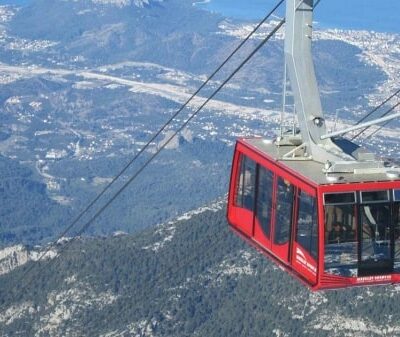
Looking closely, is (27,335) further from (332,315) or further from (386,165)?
(386,165)

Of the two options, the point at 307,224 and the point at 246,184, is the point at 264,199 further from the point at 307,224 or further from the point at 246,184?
the point at 307,224

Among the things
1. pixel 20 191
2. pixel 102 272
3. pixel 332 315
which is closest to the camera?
pixel 332 315

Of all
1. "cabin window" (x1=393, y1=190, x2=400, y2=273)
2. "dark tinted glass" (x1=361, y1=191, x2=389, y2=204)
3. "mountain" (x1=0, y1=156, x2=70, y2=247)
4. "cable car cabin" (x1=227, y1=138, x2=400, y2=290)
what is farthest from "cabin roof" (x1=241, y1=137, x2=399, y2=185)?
"mountain" (x1=0, y1=156, x2=70, y2=247)

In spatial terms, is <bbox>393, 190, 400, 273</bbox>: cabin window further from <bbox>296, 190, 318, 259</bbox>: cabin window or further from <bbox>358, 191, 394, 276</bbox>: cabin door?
<bbox>296, 190, 318, 259</bbox>: cabin window

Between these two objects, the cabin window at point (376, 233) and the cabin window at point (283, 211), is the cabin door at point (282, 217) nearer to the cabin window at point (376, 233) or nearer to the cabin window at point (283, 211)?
the cabin window at point (283, 211)

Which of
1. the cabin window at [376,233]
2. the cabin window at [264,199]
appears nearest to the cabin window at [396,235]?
the cabin window at [376,233]

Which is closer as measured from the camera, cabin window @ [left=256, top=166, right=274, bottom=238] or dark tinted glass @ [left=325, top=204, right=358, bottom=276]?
dark tinted glass @ [left=325, top=204, right=358, bottom=276]

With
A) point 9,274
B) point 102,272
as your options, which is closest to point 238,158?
point 102,272

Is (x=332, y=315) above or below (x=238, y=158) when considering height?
below
